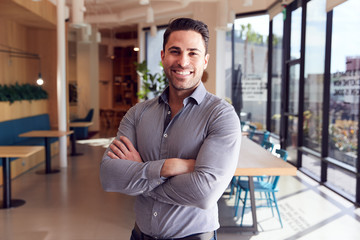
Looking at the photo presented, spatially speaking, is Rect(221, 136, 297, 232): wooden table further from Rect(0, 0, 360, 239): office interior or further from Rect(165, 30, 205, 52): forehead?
Rect(165, 30, 205, 52): forehead

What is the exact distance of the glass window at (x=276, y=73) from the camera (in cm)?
853

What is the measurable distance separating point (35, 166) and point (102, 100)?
10.9 meters

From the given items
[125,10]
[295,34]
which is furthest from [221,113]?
[125,10]

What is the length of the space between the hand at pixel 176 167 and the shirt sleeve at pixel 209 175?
28 millimetres

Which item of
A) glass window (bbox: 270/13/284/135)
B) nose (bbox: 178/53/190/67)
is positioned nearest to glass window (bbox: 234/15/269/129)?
glass window (bbox: 270/13/284/135)

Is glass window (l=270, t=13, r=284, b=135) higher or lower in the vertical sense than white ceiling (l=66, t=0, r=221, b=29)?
lower

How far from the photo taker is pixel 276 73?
8.77 meters

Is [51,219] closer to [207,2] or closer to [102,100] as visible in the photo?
[207,2]

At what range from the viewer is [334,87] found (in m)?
5.94

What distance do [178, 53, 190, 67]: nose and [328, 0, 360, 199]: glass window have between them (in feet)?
15.1

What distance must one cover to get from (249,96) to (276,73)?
101 cm

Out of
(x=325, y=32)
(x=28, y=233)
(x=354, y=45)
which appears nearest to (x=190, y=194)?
(x=28, y=233)

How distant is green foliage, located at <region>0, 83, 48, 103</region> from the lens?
293 inches

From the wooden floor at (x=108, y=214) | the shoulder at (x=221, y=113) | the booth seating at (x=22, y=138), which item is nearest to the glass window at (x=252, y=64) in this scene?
the wooden floor at (x=108, y=214)
